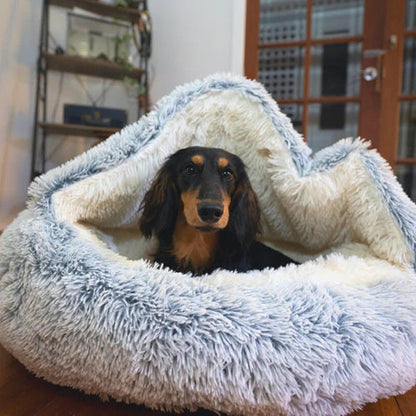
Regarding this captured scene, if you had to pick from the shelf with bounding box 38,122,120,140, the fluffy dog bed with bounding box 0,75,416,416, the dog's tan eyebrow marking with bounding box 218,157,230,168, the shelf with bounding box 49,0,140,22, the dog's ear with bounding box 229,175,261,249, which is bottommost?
the fluffy dog bed with bounding box 0,75,416,416

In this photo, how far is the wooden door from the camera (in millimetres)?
2410

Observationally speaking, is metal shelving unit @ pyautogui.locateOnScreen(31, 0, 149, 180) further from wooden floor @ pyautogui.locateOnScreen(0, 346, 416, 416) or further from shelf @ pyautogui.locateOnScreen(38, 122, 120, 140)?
wooden floor @ pyautogui.locateOnScreen(0, 346, 416, 416)

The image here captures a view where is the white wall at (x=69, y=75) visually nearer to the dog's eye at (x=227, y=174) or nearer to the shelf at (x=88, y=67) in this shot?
the shelf at (x=88, y=67)

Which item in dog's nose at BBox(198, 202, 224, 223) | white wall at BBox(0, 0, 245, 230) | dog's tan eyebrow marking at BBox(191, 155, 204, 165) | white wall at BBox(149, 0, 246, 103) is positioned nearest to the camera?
dog's nose at BBox(198, 202, 224, 223)

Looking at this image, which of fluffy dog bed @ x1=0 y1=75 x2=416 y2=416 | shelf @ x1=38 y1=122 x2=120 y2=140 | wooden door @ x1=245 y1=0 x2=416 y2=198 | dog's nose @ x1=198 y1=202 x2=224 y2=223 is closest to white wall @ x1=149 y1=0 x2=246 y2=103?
→ wooden door @ x1=245 y1=0 x2=416 y2=198

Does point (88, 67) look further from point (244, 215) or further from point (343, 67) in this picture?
→ point (244, 215)

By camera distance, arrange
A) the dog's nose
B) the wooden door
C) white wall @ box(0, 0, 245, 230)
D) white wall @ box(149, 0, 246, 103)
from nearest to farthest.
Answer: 1. the dog's nose
2. white wall @ box(0, 0, 245, 230)
3. the wooden door
4. white wall @ box(149, 0, 246, 103)

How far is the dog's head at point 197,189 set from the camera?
1121mm

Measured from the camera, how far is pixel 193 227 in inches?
45.1

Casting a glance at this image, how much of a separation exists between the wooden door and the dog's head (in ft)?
5.36

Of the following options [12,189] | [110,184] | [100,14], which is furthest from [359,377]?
[100,14]

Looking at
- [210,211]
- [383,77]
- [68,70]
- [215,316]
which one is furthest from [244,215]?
[68,70]

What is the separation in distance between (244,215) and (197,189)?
0.70 feet

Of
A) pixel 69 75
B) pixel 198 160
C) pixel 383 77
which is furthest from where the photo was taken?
pixel 69 75
